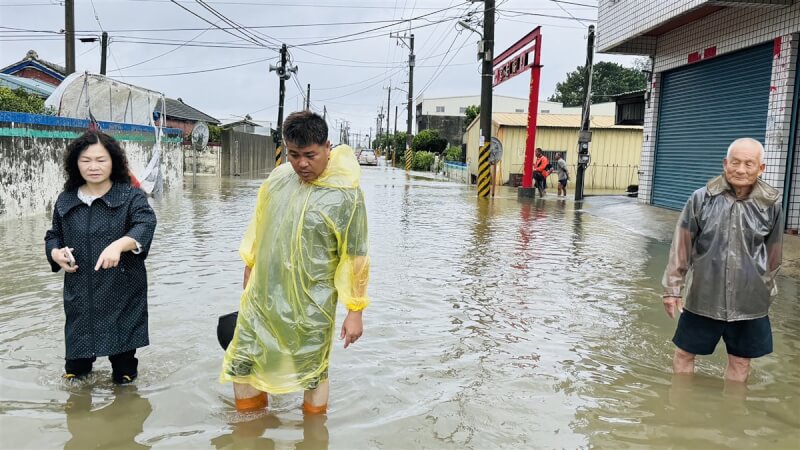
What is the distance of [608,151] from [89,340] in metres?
27.2

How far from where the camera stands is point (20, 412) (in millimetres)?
3607

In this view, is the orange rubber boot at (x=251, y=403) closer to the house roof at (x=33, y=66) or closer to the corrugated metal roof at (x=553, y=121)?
the corrugated metal roof at (x=553, y=121)

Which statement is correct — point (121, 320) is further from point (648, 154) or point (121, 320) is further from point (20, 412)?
point (648, 154)

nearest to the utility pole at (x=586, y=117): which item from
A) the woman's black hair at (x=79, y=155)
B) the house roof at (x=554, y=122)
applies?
the house roof at (x=554, y=122)

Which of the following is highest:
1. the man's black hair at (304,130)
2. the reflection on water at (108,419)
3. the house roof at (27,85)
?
the house roof at (27,85)

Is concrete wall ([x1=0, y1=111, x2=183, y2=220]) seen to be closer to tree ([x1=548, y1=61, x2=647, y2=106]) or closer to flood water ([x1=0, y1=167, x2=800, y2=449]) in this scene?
flood water ([x1=0, y1=167, x2=800, y2=449])

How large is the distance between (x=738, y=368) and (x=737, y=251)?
838mm

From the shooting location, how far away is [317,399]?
352cm

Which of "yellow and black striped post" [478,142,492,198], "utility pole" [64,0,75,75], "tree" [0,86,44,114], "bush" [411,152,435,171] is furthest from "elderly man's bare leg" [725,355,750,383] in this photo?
"bush" [411,152,435,171]

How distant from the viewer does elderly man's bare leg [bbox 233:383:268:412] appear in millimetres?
3480

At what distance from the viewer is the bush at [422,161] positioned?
156 ft

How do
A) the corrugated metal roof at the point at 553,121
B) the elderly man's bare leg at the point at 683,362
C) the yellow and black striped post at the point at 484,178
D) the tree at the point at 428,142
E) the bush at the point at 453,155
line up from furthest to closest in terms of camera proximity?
the tree at the point at 428,142
the bush at the point at 453,155
the corrugated metal roof at the point at 553,121
the yellow and black striped post at the point at 484,178
the elderly man's bare leg at the point at 683,362

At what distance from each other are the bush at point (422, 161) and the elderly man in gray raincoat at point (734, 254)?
4364 centimetres

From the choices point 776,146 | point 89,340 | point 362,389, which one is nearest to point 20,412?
point 89,340
